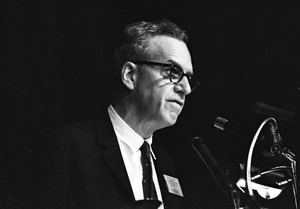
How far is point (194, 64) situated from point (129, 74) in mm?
641

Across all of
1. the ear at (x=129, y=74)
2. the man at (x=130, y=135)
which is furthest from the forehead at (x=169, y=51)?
the ear at (x=129, y=74)

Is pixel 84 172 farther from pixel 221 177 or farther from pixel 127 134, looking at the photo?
pixel 221 177

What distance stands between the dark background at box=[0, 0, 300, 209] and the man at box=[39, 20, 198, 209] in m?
0.14

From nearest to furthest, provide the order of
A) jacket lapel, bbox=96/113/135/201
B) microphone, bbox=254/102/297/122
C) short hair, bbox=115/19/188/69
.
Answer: microphone, bbox=254/102/297/122 → jacket lapel, bbox=96/113/135/201 → short hair, bbox=115/19/188/69

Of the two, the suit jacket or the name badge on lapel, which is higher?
the suit jacket

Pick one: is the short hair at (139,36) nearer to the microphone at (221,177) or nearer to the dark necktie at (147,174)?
the dark necktie at (147,174)

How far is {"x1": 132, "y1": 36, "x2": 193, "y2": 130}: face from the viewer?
2.14m

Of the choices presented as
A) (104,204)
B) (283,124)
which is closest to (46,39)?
(104,204)

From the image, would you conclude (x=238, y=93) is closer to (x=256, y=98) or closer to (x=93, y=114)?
(x=256, y=98)

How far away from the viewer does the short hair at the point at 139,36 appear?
7.39ft

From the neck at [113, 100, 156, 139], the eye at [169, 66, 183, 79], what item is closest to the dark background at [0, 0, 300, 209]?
the neck at [113, 100, 156, 139]

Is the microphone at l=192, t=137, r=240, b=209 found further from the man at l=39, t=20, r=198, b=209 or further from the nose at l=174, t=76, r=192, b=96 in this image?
the nose at l=174, t=76, r=192, b=96

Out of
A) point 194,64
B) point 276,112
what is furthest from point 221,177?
point 194,64

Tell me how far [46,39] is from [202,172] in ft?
4.31
